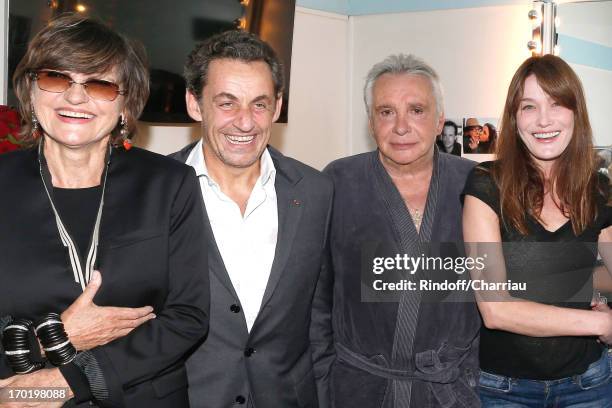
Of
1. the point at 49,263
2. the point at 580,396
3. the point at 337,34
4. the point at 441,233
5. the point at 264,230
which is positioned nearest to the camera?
the point at 49,263

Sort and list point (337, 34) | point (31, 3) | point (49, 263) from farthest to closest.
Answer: point (337, 34) → point (31, 3) → point (49, 263)

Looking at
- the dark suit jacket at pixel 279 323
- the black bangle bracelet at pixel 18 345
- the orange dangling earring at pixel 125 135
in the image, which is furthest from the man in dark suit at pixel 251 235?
the black bangle bracelet at pixel 18 345

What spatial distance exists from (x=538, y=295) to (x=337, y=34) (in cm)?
381

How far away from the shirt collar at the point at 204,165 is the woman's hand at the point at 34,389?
863 mm

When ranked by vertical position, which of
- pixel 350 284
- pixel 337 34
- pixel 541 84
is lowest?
pixel 350 284

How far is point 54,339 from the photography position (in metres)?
1.78

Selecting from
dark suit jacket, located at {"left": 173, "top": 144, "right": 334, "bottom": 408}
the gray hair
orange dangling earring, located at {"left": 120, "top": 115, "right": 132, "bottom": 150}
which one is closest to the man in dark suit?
dark suit jacket, located at {"left": 173, "top": 144, "right": 334, "bottom": 408}

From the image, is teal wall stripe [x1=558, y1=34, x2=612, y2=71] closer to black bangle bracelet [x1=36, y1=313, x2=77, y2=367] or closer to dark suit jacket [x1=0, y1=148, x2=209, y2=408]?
dark suit jacket [x1=0, y1=148, x2=209, y2=408]

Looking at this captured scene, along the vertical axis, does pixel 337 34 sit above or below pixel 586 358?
above

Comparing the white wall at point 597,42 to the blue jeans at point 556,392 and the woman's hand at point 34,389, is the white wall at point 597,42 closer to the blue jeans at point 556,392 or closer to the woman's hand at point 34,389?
the blue jeans at point 556,392

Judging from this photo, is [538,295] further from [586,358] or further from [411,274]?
[411,274]

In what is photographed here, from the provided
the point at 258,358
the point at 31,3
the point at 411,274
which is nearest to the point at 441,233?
the point at 411,274

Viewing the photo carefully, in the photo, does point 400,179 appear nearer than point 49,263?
No

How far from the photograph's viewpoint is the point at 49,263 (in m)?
1.85
